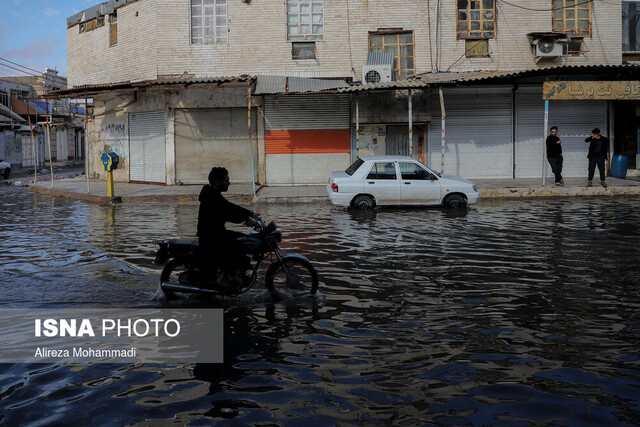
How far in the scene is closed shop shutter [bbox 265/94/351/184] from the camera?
24.2 m

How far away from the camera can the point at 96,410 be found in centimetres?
420

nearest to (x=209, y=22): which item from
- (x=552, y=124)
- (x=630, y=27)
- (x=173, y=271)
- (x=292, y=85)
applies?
(x=292, y=85)

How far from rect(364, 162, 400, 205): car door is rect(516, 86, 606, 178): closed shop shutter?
9.49 m

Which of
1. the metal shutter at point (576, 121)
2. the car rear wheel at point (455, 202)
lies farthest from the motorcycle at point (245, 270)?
the metal shutter at point (576, 121)

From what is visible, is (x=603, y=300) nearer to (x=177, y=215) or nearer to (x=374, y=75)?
(x=177, y=215)

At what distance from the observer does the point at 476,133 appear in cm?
2444

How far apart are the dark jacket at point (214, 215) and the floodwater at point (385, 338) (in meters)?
0.75

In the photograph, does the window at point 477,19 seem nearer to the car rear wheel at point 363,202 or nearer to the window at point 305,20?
the window at point 305,20

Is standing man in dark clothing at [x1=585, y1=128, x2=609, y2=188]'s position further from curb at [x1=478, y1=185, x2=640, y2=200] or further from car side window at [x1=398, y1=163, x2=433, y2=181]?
car side window at [x1=398, y1=163, x2=433, y2=181]

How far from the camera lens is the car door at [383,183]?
16.8 meters

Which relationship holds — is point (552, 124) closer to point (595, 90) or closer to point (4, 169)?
point (595, 90)

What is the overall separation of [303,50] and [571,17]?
9.84m

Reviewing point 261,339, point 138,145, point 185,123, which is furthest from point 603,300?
point 138,145

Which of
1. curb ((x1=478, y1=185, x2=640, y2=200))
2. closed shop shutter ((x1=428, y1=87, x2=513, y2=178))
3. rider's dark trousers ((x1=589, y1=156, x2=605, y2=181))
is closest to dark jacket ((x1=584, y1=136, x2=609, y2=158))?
rider's dark trousers ((x1=589, y1=156, x2=605, y2=181))
